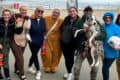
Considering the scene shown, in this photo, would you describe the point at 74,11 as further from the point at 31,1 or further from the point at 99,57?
the point at 31,1

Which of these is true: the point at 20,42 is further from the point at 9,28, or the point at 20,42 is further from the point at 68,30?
the point at 68,30

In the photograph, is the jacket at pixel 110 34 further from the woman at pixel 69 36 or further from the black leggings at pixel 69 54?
the black leggings at pixel 69 54

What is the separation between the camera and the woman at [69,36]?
9.38 meters

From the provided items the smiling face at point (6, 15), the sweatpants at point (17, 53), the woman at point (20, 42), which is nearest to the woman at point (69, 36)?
the woman at point (20, 42)

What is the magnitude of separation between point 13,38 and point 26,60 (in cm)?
230

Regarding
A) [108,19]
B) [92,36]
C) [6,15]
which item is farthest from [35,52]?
[108,19]

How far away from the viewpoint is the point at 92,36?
29.1ft

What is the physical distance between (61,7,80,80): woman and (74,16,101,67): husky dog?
1.13ft

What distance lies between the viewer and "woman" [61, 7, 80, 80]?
9375 mm

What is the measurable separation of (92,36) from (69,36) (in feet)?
2.67

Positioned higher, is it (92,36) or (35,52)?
(92,36)

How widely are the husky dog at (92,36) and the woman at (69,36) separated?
1.13ft

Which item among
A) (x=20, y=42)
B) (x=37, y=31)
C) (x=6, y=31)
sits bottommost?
(x=20, y=42)

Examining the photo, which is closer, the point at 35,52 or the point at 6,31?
the point at 6,31
